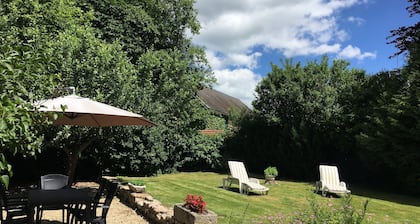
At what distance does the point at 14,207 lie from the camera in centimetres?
554

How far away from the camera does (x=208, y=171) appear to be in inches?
707

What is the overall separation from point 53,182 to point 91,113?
1.79m

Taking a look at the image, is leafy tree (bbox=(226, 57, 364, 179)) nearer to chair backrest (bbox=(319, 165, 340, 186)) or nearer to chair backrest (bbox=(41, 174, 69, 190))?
chair backrest (bbox=(319, 165, 340, 186))

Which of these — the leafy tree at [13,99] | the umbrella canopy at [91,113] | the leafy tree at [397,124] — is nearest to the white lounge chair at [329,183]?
the leafy tree at [397,124]

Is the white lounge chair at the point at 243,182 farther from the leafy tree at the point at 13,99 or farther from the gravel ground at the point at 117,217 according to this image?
the leafy tree at the point at 13,99

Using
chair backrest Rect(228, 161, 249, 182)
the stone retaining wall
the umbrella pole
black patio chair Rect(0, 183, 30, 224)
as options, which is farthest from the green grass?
black patio chair Rect(0, 183, 30, 224)

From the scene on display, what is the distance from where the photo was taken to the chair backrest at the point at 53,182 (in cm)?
641

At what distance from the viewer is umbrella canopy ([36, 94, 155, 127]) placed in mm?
5629

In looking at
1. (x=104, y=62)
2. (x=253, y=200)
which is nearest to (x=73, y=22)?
(x=104, y=62)

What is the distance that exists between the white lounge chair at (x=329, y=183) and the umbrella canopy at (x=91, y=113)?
6.53 m

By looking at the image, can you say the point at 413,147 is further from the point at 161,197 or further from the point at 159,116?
the point at 159,116

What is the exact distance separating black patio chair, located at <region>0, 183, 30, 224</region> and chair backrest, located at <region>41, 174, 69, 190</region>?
560 mm

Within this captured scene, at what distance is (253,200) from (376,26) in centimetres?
921

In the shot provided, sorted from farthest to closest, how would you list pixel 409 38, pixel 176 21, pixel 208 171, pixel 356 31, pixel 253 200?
pixel 176 21, pixel 208 171, pixel 409 38, pixel 356 31, pixel 253 200
